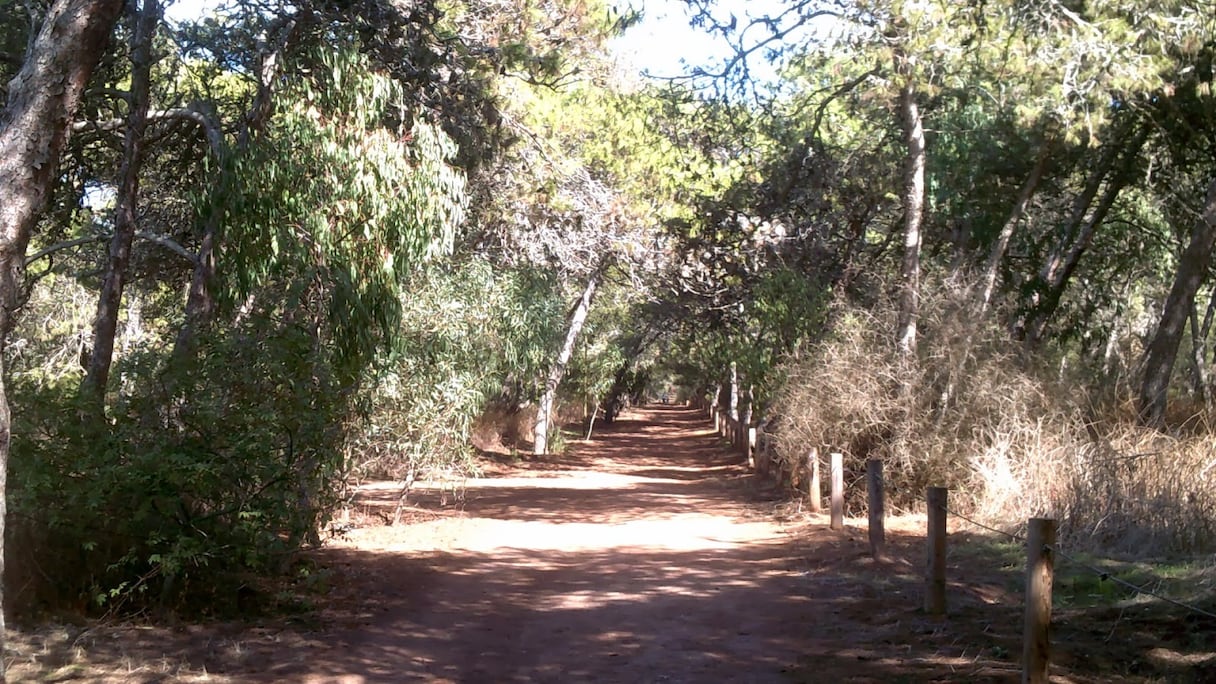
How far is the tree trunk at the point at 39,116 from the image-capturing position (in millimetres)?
6707

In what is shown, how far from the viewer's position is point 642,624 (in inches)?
386

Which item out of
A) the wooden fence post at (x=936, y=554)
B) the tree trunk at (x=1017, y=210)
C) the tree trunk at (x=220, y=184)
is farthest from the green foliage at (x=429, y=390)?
the tree trunk at (x=1017, y=210)

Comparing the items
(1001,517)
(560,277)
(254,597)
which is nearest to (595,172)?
(560,277)

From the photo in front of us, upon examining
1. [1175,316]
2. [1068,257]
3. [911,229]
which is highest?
[1068,257]

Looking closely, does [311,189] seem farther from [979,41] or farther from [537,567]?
[979,41]

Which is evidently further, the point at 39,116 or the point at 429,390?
→ the point at 429,390

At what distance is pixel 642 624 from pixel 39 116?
5945mm

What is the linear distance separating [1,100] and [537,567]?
7739 millimetres

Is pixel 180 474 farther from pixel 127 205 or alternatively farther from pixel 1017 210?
pixel 1017 210

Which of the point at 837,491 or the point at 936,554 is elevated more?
the point at 837,491

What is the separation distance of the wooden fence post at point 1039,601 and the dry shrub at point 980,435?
4.97 m

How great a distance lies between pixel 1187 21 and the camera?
14.0 meters

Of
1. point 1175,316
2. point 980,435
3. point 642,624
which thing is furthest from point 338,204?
point 1175,316

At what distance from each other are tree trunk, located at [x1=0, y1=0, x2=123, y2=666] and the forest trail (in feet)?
10.7
